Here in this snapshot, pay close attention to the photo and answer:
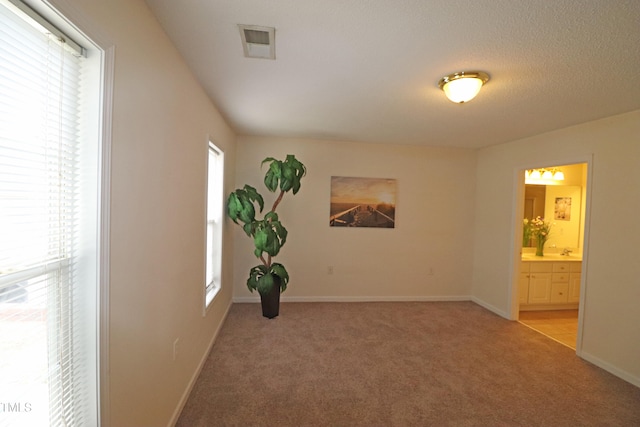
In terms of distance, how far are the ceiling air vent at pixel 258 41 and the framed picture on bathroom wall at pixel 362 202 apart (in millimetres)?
2568

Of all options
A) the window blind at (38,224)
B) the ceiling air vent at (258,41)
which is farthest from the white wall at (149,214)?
the ceiling air vent at (258,41)

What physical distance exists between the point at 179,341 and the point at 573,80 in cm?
336

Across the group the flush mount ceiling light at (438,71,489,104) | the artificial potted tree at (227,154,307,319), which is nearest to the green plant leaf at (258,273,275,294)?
the artificial potted tree at (227,154,307,319)

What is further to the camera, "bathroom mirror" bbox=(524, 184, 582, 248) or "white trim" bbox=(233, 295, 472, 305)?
"bathroom mirror" bbox=(524, 184, 582, 248)

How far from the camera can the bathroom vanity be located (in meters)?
4.04

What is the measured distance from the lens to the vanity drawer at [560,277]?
13.4ft

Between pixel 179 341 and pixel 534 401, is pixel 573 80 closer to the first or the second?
pixel 534 401

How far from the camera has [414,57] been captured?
1.71 m

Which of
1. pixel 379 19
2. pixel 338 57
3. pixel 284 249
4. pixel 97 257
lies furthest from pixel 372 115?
pixel 97 257

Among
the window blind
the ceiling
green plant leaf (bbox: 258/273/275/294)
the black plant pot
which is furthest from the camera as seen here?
the black plant pot

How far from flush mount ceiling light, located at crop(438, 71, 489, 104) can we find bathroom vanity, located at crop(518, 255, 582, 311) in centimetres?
329

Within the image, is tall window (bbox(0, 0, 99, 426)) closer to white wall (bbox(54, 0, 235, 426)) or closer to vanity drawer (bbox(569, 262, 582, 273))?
white wall (bbox(54, 0, 235, 426))

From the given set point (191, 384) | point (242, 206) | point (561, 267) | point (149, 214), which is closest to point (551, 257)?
point (561, 267)

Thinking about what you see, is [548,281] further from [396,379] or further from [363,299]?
[396,379]
